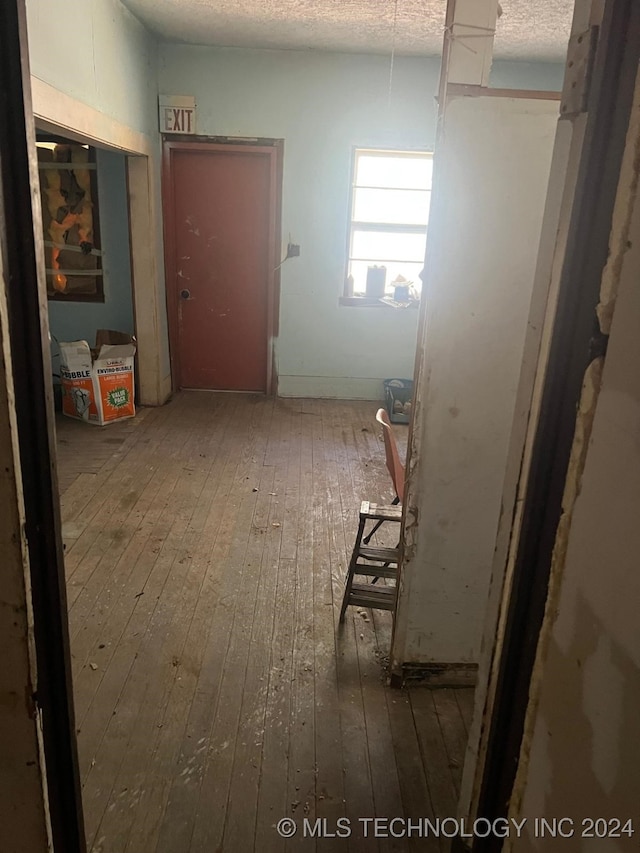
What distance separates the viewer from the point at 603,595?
0.73 meters

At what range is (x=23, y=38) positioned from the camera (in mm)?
802

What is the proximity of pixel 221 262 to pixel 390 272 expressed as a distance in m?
1.48

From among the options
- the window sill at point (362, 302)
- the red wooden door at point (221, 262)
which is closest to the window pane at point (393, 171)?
the red wooden door at point (221, 262)

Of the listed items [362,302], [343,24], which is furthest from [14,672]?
[362,302]

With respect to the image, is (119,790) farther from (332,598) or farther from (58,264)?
(58,264)

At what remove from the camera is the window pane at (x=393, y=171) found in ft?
16.5

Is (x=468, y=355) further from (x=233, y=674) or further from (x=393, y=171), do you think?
(x=393, y=171)

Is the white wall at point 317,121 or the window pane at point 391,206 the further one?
the window pane at point 391,206

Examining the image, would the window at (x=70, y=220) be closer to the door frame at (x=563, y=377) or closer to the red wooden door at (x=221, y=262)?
the red wooden door at (x=221, y=262)

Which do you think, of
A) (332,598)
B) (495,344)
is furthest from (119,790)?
(495,344)

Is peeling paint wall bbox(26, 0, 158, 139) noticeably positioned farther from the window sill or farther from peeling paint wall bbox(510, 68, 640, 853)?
peeling paint wall bbox(510, 68, 640, 853)

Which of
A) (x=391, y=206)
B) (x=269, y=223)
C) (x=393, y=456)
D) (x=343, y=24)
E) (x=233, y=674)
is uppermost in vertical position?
(x=343, y=24)

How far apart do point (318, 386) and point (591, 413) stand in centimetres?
478

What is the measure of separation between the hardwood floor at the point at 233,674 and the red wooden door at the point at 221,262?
1.69 metres
